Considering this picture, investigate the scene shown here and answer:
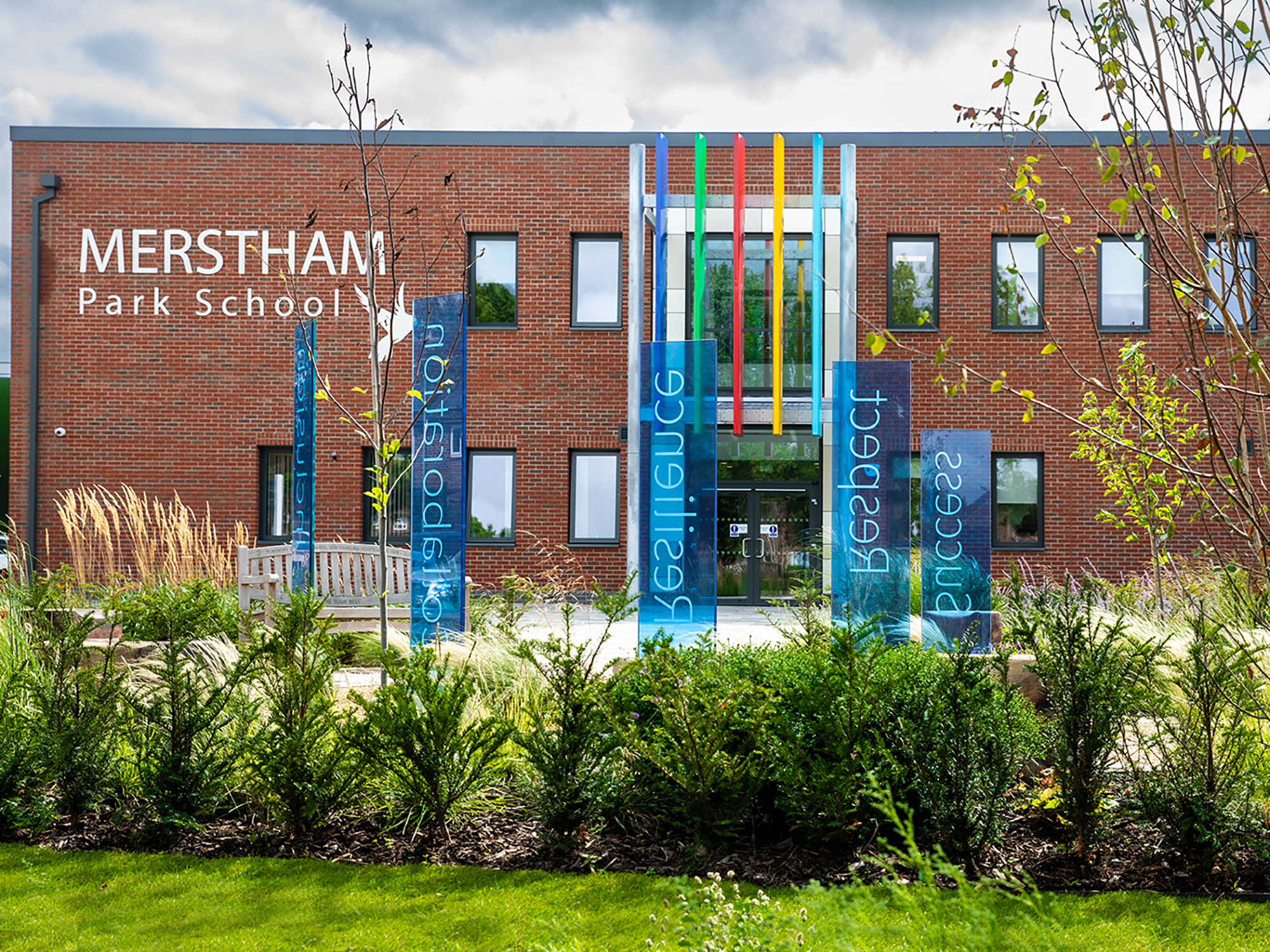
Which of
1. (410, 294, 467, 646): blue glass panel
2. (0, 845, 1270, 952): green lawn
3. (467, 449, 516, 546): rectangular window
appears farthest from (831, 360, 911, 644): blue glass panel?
(467, 449, 516, 546): rectangular window

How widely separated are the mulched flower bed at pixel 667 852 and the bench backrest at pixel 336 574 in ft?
17.7

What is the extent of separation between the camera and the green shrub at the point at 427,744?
425 cm

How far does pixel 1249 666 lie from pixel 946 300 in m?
12.1

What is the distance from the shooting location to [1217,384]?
7.70 feet

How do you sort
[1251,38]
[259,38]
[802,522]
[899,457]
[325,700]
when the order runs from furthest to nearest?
[802,522], [899,457], [259,38], [325,700], [1251,38]

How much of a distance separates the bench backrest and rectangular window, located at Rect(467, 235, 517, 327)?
245 inches

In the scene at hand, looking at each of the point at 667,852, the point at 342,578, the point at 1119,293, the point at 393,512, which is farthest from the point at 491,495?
the point at 667,852

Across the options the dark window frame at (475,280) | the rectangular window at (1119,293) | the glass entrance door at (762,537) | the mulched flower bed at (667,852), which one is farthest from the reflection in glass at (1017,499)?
the mulched flower bed at (667,852)

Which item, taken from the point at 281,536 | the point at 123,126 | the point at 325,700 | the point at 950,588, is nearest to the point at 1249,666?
the point at 950,588

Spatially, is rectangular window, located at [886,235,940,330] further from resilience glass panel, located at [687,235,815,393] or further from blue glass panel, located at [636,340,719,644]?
blue glass panel, located at [636,340,719,644]

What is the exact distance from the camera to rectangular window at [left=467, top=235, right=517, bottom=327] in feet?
52.3

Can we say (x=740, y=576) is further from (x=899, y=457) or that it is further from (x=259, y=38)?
(x=259, y=38)

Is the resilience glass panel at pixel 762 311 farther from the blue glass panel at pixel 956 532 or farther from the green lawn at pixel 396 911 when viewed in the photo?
the green lawn at pixel 396 911

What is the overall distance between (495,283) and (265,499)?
5.05 metres
